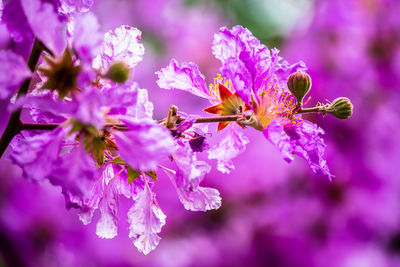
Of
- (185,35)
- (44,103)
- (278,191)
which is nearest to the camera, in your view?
(44,103)

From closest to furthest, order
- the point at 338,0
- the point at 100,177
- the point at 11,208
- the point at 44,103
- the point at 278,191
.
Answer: the point at 44,103, the point at 100,177, the point at 11,208, the point at 278,191, the point at 338,0

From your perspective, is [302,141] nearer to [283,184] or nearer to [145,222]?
[145,222]

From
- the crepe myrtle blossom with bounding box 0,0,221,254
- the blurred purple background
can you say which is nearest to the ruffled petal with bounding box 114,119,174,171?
the crepe myrtle blossom with bounding box 0,0,221,254

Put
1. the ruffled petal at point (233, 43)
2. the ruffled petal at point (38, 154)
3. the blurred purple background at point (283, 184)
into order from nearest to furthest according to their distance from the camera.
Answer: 1. the ruffled petal at point (38, 154)
2. the ruffled petal at point (233, 43)
3. the blurred purple background at point (283, 184)

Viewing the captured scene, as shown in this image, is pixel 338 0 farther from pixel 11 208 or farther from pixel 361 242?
pixel 11 208

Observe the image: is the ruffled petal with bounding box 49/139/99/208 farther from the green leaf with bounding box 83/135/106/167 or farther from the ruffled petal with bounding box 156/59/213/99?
the ruffled petal with bounding box 156/59/213/99

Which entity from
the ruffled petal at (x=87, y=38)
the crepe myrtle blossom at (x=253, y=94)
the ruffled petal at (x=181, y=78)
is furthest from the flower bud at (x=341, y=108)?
the ruffled petal at (x=87, y=38)

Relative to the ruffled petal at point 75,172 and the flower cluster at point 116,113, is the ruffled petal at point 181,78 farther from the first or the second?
the ruffled petal at point 75,172

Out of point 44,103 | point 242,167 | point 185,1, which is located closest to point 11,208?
point 242,167
